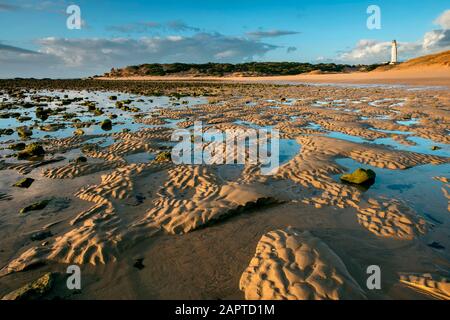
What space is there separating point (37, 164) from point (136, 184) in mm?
4493

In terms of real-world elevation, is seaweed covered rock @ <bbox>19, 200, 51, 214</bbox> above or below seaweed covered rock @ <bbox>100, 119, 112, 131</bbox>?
below

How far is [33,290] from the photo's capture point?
4.24 meters

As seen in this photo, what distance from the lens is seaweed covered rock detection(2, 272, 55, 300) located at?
4176mm

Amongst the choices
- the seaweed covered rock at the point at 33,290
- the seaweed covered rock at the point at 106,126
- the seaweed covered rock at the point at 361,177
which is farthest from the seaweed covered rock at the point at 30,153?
the seaweed covered rock at the point at 361,177

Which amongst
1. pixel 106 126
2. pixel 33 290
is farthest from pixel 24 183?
pixel 106 126

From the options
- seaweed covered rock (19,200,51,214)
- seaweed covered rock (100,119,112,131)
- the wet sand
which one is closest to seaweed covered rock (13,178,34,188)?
the wet sand

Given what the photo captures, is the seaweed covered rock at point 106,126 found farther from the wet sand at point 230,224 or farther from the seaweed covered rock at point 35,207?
the seaweed covered rock at point 35,207

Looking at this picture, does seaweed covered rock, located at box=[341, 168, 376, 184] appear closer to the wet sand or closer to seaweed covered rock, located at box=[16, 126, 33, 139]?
the wet sand

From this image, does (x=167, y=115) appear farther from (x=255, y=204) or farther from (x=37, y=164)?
(x=255, y=204)

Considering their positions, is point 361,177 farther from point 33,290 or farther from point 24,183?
point 24,183

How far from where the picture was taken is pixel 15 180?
8828 mm

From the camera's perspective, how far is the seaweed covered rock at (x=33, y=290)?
4.18 metres
